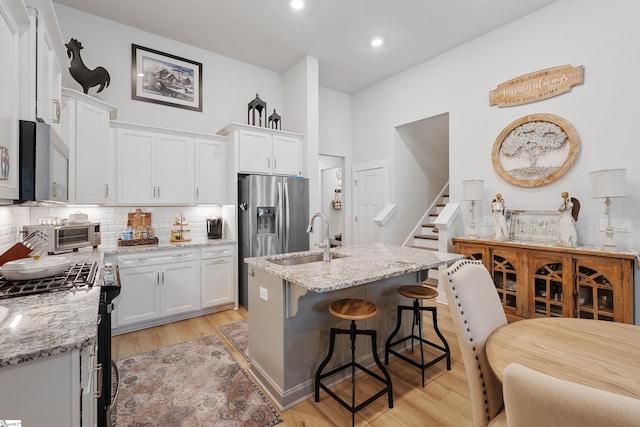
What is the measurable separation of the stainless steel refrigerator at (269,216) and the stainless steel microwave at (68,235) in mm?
1522

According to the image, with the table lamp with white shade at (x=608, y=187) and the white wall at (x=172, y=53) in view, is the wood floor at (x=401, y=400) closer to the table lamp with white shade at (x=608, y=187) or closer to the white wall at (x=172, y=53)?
the table lamp with white shade at (x=608, y=187)

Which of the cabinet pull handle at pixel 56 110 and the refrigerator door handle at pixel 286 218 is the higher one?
the cabinet pull handle at pixel 56 110

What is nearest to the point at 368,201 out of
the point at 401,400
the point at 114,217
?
the point at 401,400

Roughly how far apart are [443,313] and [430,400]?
173 cm

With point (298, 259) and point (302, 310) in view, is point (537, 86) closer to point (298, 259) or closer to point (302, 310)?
point (298, 259)

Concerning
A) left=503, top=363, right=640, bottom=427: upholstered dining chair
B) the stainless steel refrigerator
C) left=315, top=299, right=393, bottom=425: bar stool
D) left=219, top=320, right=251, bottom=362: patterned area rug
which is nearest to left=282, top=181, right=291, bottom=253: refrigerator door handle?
the stainless steel refrigerator

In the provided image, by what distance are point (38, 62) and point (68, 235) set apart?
4.89 ft

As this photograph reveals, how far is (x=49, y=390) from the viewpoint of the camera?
A: 87cm

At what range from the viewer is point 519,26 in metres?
3.42

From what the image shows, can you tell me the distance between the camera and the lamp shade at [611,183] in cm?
251

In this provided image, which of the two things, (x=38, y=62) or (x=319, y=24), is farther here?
(x=319, y=24)

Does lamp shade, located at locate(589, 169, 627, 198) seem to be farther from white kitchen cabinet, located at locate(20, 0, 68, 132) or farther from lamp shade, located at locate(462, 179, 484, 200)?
white kitchen cabinet, located at locate(20, 0, 68, 132)

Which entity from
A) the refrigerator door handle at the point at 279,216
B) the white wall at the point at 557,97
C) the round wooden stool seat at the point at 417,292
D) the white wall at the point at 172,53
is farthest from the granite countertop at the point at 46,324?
the white wall at the point at 557,97

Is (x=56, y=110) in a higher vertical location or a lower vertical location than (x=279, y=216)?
higher
